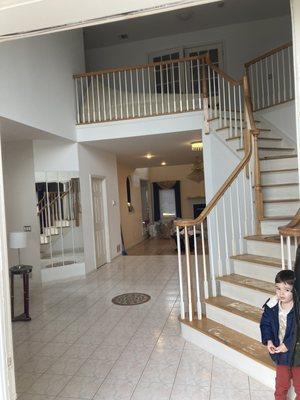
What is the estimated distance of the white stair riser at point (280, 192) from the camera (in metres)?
4.28

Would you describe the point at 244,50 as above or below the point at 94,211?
Answer: above

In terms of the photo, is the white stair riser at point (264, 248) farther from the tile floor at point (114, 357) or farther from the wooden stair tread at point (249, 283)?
the tile floor at point (114, 357)

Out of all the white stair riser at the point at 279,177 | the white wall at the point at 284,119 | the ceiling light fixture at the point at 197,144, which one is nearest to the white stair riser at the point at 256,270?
the white stair riser at the point at 279,177

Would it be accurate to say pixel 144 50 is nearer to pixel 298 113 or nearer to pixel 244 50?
pixel 244 50

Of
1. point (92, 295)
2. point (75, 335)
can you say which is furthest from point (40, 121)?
point (75, 335)

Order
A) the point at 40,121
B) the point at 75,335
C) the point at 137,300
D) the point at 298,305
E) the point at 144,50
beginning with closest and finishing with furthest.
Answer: the point at 298,305 < the point at 75,335 < the point at 137,300 < the point at 40,121 < the point at 144,50

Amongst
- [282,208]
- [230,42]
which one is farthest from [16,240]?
[230,42]

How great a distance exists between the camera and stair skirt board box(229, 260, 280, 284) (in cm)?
308

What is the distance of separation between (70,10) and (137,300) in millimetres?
4056

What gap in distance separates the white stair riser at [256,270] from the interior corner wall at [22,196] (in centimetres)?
391

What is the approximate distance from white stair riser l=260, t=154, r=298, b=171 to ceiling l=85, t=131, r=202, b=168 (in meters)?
1.70

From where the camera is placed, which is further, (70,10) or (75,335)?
(75,335)

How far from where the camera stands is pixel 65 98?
5.88m

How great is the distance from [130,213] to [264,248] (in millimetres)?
7308
